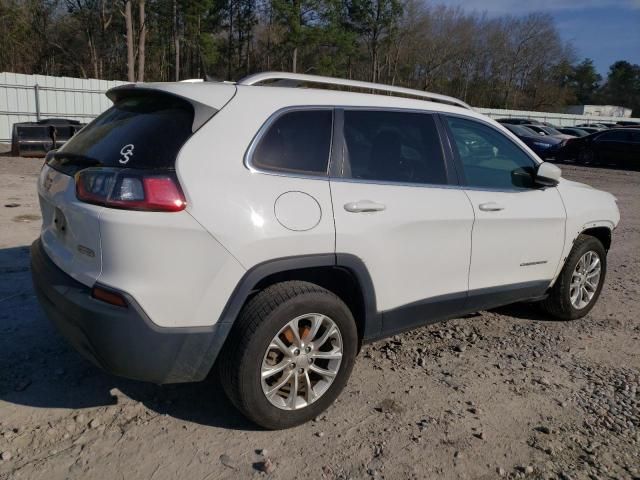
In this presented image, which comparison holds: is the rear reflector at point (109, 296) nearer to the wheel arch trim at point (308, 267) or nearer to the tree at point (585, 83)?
the wheel arch trim at point (308, 267)

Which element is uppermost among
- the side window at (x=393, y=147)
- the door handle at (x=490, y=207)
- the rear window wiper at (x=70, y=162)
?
the side window at (x=393, y=147)

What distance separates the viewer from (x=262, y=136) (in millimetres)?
2824

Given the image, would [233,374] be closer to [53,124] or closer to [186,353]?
[186,353]

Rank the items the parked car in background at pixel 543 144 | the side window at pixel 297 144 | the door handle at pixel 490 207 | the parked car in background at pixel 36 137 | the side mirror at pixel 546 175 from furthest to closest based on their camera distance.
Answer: the parked car in background at pixel 543 144, the parked car in background at pixel 36 137, the side mirror at pixel 546 175, the door handle at pixel 490 207, the side window at pixel 297 144

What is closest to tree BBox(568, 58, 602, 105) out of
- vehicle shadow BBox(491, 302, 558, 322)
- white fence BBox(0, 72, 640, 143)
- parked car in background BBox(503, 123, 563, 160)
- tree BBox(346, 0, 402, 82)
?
tree BBox(346, 0, 402, 82)

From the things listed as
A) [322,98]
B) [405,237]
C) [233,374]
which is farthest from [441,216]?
[233,374]

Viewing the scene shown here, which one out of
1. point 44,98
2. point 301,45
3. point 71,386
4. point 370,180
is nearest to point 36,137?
point 44,98

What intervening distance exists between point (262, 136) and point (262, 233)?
515 mm

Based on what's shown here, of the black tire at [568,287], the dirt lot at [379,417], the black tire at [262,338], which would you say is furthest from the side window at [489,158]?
the black tire at [262,338]

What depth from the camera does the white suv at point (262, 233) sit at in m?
2.52

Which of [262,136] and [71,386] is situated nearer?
[262,136]

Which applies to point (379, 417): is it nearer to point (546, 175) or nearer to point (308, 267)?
point (308, 267)

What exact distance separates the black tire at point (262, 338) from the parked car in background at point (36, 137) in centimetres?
1406

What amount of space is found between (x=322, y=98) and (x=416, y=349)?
1.97 m
